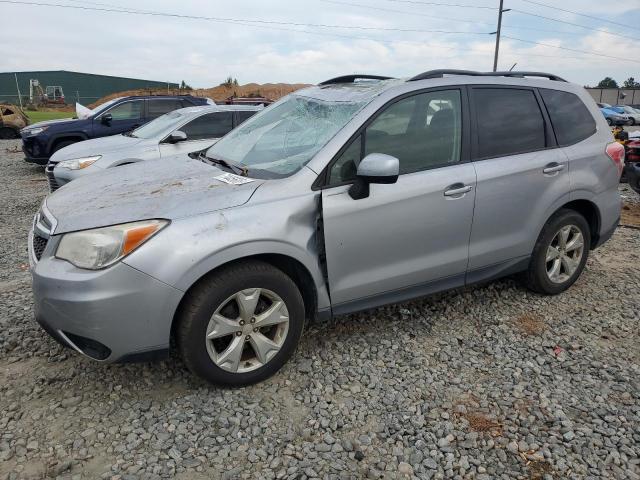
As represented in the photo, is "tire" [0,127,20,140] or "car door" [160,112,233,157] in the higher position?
"car door" [160,112,233,157]

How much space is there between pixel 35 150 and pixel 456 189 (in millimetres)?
10262

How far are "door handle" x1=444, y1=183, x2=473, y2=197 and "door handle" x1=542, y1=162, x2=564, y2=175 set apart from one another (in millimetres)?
806

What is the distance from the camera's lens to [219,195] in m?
2.79

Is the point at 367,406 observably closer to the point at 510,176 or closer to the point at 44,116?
the point at 510,176

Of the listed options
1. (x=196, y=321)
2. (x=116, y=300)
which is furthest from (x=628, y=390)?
(x=116, y=300)

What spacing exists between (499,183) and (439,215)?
23.3 inches

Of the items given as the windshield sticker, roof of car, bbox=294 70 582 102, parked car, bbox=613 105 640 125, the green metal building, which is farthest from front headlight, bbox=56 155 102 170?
the green metal building

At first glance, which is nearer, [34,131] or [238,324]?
[238,324]

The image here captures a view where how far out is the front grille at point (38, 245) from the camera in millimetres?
2838

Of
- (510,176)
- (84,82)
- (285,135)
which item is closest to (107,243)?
(285,135)

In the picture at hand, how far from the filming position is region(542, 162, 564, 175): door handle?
378 cm

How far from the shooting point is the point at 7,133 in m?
20.1

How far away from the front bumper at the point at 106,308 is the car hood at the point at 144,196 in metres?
0.26

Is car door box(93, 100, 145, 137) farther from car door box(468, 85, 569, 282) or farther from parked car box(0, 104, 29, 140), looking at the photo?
parked car box(0, 104, 29, 140)
